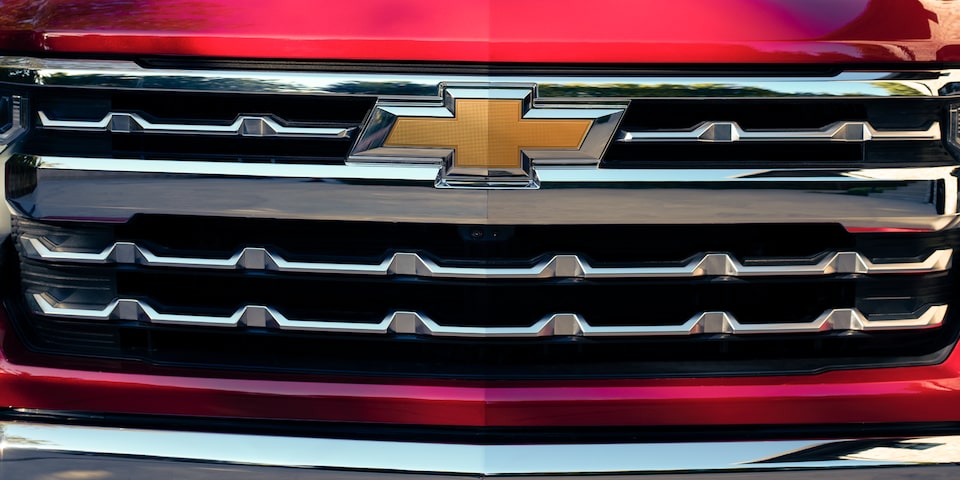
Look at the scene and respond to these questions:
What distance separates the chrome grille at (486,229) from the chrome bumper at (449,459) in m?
0.15

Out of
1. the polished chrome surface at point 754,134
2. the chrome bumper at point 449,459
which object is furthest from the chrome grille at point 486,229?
the chrome bumper at point 449,459

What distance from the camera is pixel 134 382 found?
1871 millimetres

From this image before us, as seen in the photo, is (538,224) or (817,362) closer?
(538,224)

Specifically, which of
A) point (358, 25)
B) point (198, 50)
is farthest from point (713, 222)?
point (198, 50)

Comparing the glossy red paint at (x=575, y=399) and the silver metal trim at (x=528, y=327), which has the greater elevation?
the silver metal trim at (x=528, y=327)

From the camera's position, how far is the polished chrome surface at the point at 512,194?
172cm

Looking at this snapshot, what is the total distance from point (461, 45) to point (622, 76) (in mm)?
287

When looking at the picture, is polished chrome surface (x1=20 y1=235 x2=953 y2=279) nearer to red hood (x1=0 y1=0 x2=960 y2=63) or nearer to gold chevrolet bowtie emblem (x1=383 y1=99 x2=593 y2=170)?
gold chevrolet bowtie emblem (x1=383 y1=99 x2=593 y2=170)

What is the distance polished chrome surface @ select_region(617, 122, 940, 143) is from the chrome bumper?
0.55m

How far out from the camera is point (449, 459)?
1.77 m

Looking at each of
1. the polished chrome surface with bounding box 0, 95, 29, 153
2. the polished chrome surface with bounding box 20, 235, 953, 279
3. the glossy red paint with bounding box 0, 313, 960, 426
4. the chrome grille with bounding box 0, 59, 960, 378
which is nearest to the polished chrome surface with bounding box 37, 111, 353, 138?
the chrome grille with bounding box 0, 59, 960, 378

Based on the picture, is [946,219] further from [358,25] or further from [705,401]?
[358,25]

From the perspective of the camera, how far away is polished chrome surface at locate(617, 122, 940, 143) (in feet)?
5.68

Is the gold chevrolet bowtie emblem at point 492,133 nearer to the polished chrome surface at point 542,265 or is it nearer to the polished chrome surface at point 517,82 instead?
the polished chrome surface at point 517,82
